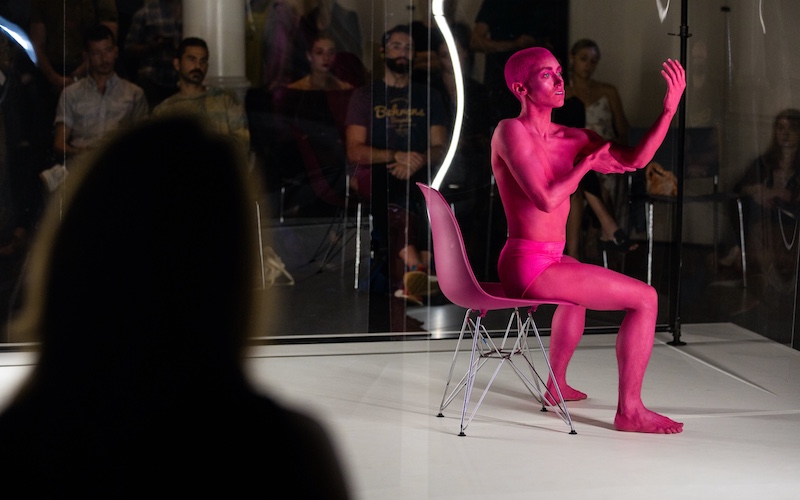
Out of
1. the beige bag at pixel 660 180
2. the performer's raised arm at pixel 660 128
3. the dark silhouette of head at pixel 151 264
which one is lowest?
the beige bag at pixel 660 180

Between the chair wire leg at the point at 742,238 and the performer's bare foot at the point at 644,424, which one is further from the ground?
the chair wire leg at the point at 742,238

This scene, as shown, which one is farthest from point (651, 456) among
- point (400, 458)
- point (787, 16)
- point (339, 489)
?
point (339, 489)

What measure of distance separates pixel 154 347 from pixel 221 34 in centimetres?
417

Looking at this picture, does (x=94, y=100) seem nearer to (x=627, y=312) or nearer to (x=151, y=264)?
(x=627, y=312)

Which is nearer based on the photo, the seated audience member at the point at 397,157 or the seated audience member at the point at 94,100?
the seated audience member at the point at 94,100

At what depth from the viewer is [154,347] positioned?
47cm

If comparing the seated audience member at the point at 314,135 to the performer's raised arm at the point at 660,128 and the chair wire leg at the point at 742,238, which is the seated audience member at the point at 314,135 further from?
the chair wire leg at the point at 742,238

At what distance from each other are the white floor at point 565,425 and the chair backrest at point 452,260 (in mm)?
436

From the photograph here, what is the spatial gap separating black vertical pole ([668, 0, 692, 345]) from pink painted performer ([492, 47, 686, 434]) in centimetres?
138

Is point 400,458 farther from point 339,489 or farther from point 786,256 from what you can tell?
point 339,489

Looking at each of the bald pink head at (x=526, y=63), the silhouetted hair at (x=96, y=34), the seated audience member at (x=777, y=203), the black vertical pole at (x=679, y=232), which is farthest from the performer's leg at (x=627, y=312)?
the silhouetted hair at (x=96, y=34)

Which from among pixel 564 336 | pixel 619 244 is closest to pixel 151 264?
pixel 564 336

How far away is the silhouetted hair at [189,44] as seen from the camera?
14.4ft

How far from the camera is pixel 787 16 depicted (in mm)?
3805
